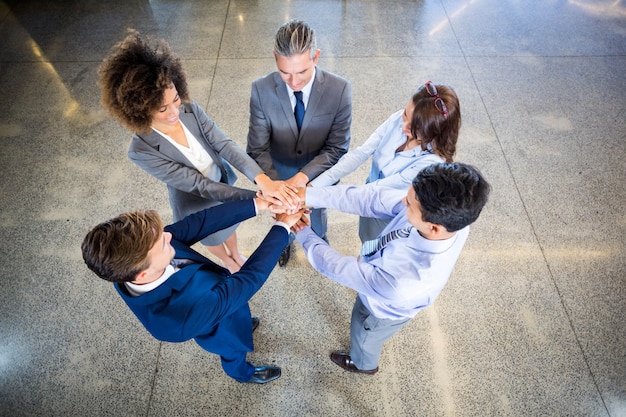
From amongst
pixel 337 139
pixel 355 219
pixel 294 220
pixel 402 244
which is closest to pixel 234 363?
pixel 294 220

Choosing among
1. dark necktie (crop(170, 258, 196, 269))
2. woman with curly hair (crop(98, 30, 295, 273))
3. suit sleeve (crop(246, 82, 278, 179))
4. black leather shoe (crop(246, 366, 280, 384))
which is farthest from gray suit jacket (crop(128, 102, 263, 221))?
black leather shoe (crop(246, 366, 280, 384))

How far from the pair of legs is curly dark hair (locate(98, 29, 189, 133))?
1038mm

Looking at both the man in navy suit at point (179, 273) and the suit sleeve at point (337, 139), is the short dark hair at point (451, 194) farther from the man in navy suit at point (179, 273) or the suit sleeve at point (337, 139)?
the suit sleeve at point (337, 139)

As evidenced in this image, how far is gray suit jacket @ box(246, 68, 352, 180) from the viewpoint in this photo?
79.0 inches

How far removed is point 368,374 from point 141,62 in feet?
6.92

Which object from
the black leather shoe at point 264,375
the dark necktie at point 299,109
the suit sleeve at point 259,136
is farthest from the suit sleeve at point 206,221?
the black leather shoe at point 264,375

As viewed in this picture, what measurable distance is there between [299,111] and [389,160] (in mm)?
563

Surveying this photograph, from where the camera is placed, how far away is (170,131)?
73.7 inches

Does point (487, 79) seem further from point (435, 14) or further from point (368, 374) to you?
point (368, 374)

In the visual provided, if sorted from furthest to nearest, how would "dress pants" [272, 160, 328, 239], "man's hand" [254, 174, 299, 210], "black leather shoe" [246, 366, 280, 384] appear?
"dress pants" [272, 160, 328, 239] → "black leather shoe" [246, 366, 280, 384] → "man's hand" [254, 174, 299, 210]

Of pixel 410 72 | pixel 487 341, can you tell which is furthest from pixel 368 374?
pixel 410 72

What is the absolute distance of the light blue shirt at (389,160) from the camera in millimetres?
1775

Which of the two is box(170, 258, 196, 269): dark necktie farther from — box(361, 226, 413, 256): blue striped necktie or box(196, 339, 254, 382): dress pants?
box(361, 226, 413, 256): blue striped necktie

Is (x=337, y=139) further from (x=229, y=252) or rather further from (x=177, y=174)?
(x=229, y=252)
